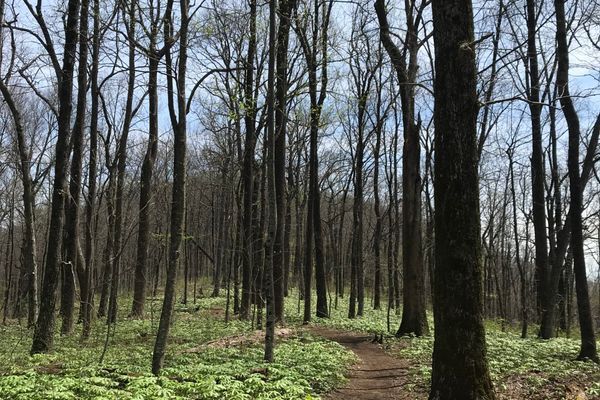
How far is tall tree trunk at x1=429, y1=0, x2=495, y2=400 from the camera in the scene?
212 inches

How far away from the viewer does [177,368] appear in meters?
8.06

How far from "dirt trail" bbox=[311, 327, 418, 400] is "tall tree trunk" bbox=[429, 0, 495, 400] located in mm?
2528

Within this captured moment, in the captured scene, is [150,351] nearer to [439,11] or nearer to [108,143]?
[439,11]

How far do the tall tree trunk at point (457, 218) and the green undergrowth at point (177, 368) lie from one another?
7.64 ft

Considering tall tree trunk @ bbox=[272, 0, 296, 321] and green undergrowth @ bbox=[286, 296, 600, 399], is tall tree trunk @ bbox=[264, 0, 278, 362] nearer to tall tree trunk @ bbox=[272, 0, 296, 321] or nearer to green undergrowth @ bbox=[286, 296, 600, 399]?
tall tree trunk @ bbox=[272, 0, 296, 321]

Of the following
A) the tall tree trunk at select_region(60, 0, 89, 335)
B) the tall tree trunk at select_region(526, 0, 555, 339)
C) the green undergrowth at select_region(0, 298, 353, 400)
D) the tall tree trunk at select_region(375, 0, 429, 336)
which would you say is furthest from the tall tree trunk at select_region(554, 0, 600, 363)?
the tall tree trunk at select_region(60, 0, 89, 335)

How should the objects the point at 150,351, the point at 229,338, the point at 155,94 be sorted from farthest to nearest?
the point at 155,94, the point at 229,338, the point at 150,351

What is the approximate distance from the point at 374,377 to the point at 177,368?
395 cm

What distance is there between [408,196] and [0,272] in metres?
53.0

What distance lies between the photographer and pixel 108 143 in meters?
20.8

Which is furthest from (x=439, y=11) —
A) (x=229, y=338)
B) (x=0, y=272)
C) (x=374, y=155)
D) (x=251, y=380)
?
(x=0, y=272)

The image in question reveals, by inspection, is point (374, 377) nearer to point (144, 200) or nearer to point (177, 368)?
point (177, 368)

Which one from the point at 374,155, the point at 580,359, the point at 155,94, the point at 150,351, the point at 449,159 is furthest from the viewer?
the point at 374,155

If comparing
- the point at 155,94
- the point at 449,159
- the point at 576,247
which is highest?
Result: the point at 155,94
